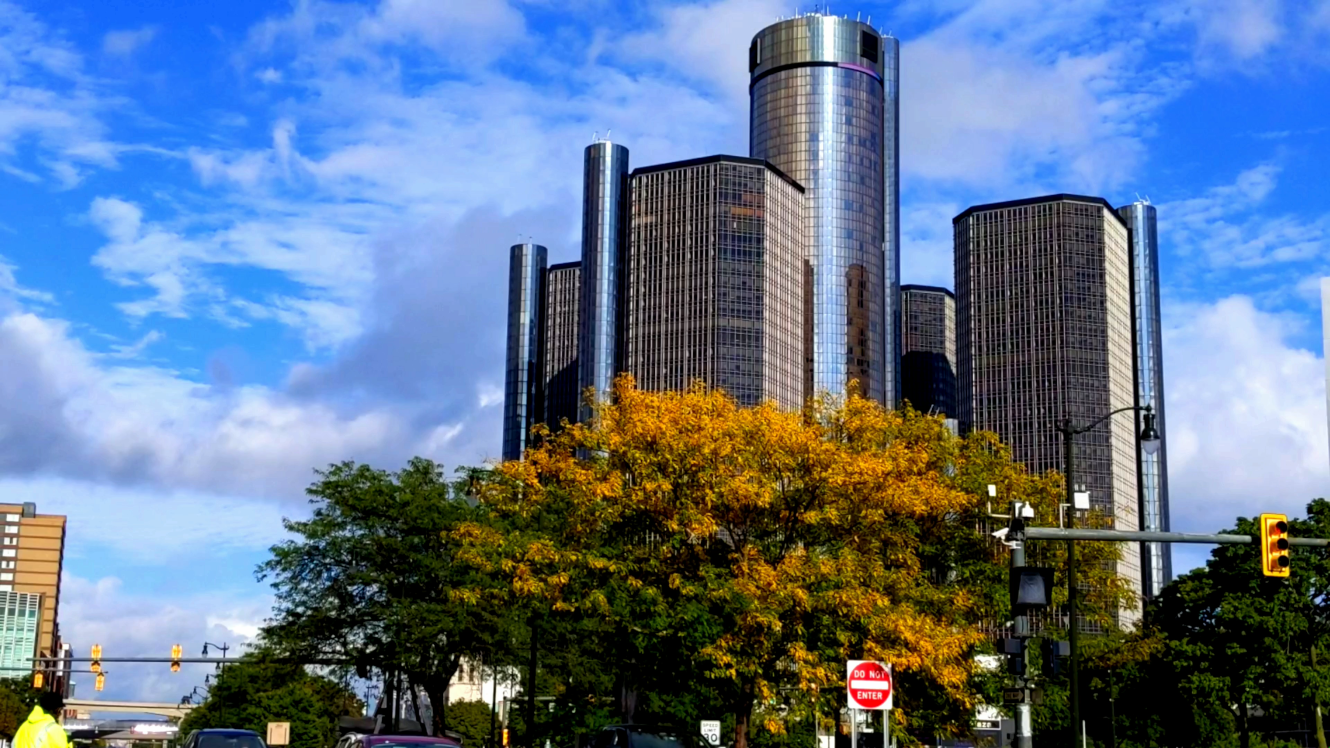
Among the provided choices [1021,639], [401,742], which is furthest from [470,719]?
[401,742]

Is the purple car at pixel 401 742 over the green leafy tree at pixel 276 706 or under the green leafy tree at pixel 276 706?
over

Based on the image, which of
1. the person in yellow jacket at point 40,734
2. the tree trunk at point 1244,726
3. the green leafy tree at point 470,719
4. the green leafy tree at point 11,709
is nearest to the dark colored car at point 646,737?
the person in yellow jacket at point 40,734

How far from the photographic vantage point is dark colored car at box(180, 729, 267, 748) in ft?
95.3

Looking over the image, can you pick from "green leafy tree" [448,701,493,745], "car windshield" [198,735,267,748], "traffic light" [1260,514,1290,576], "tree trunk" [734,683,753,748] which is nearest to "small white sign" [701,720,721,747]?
"tree trunk" [734,683,753,748]

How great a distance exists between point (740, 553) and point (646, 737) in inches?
332

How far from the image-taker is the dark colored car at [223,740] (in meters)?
29.0

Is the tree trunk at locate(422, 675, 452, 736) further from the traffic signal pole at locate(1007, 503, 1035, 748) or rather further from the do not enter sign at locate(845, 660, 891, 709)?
the do not enter sign at locate(845, 660, 891, 709)

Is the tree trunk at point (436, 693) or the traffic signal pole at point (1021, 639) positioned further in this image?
the tree trunk at point (436, 693)

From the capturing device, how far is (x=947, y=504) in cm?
4366

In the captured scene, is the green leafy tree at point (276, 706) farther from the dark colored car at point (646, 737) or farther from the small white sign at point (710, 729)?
the dark colored car at point (646, 737)

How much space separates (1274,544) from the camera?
26.6 meters

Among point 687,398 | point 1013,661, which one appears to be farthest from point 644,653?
point 1013,661

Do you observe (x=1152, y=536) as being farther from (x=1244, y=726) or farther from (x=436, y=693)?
(x=1244, y=726)

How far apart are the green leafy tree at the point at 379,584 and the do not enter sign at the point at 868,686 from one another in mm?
35006
